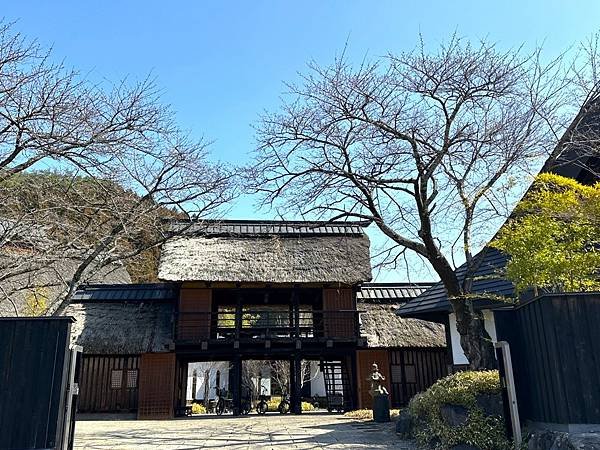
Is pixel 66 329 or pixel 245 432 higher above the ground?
pixel 66 329

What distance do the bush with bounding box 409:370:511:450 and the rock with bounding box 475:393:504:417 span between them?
0.5 inches

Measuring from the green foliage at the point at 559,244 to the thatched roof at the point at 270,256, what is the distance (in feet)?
27.1

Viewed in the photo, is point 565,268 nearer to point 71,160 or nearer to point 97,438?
point 71,160

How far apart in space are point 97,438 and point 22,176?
4460mm

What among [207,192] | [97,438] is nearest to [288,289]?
[207,192]

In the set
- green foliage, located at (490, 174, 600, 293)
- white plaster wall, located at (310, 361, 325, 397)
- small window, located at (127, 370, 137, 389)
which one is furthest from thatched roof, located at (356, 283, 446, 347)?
green foliage, located at (490, 174, 600, 293)

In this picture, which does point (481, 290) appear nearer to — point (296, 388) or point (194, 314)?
point (296, 388)

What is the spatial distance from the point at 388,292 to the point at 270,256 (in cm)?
455

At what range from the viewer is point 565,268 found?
551cm

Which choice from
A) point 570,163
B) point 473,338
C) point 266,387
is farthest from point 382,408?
point 266,387

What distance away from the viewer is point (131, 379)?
14.6 meters

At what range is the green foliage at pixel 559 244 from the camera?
5.57 metres

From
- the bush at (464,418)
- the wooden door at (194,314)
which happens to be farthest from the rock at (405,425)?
the wooden door at (194,314)

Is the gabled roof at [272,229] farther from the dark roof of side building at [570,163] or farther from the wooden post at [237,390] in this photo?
the dark roof of side building at [570,163]
